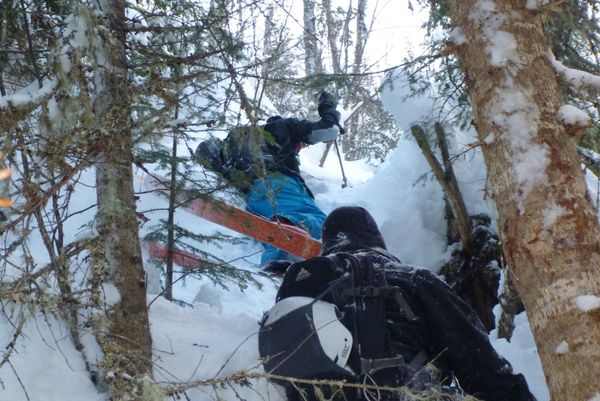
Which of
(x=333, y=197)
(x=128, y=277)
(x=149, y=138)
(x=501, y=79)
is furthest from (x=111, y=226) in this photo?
(x=333, y=197)

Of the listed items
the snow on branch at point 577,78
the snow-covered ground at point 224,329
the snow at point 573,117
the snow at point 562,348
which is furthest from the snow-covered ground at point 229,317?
the snow on branch at point 577,78

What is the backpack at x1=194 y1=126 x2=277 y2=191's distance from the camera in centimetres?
437

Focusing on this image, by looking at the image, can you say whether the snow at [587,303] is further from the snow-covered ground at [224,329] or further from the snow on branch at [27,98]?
the snow on branch at [27,98]

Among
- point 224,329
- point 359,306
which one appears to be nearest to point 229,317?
point 224,329

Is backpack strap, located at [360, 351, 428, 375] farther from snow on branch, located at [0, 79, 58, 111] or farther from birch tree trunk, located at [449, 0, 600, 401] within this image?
snow on branch, located at [0, 79, 58, 111]

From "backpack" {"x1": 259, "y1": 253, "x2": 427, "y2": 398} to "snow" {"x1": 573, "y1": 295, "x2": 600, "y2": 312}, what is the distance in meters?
1.26

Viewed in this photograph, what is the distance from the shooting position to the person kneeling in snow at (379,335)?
137 inches

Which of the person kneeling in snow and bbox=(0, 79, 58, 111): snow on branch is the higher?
bbox=(0, 79, 58, 111): snow on branch

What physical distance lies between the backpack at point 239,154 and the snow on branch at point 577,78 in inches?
73.5

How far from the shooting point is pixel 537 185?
2832 millimetres

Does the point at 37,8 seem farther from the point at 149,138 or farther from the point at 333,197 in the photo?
the point at 333,197

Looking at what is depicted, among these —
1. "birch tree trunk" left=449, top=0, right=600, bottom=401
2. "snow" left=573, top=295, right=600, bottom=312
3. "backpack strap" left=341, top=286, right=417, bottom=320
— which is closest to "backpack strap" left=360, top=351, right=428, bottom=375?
"backpack strap" left=341, top=286, right=417, bottom=320

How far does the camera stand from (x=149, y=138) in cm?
387

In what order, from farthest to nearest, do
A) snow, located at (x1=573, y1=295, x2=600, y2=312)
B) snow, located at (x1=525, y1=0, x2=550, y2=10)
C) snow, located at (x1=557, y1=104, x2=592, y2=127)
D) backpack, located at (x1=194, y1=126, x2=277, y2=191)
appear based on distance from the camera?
backpack, located at (x1=194, y1=126, x2=277, y2=191)
snow, located at (x1=525, y1=0, x2=550, y2=10)
snow, located at (x1=557, y1=104, x2=592, y2=127)
snow, located at (x1=573, y1=295, x2=600, y2=312)
